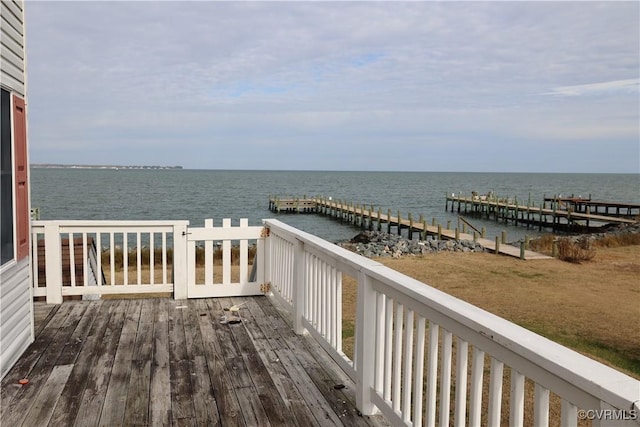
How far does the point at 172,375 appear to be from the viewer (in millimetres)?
3461

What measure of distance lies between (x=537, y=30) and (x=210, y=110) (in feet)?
109

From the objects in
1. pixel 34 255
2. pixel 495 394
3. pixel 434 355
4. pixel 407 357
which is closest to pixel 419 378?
pixel 407 357

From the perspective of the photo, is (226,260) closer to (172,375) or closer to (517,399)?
(172,375)

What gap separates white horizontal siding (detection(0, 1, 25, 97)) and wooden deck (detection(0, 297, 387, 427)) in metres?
2.10

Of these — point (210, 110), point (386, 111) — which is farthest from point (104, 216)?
point (386, 111)

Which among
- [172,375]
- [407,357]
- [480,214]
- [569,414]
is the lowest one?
[480,214]

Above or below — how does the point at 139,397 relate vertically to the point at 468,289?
above

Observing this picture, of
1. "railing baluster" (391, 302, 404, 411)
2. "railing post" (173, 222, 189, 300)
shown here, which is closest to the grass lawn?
"railing post" (173, 222, 189, 300)

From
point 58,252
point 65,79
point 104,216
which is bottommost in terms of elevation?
point 104,216

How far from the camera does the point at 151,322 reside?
15.7 feet

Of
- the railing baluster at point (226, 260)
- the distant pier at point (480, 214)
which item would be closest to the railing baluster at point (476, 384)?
the railing baluster at point (226, 260)

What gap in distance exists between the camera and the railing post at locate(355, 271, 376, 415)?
9.46 feet

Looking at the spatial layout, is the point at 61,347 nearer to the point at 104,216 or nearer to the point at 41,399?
the point at 41,399

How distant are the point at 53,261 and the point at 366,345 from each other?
397 centimetres
